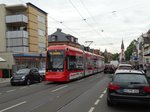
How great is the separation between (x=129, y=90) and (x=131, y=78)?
662mm

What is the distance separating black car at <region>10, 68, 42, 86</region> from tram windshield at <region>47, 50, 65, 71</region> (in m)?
2.46

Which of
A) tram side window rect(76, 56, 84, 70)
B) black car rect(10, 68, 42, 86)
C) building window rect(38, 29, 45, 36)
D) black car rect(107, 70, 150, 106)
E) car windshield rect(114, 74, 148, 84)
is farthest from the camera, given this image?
building window rect(38, 29, 45, 36)

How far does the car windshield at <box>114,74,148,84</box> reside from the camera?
11199 mm

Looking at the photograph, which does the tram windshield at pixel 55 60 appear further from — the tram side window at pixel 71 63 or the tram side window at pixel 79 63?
the tram side window at pixel 79 63

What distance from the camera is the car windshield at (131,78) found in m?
11.2

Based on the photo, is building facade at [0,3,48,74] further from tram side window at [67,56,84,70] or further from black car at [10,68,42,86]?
black car at [10,68,42,86]

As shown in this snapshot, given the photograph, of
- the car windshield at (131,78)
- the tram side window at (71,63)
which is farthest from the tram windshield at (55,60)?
the car windshield at (131,78)

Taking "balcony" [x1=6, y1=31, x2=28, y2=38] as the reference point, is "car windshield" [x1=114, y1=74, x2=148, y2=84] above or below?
below

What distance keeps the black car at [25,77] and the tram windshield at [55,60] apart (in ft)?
8.08

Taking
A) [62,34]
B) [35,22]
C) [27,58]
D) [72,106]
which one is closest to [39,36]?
[35,22]

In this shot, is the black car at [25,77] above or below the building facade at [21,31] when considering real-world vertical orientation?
below

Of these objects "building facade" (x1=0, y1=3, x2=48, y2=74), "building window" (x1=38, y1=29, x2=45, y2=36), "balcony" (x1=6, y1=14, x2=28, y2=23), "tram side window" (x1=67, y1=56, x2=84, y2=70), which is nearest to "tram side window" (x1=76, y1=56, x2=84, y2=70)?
"tram side window" (x1=67, y1=56, x2=84, y2=70)

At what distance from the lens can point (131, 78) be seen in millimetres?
11383

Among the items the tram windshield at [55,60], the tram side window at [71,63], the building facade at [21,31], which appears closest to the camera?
the tram windshield at [55,60]
